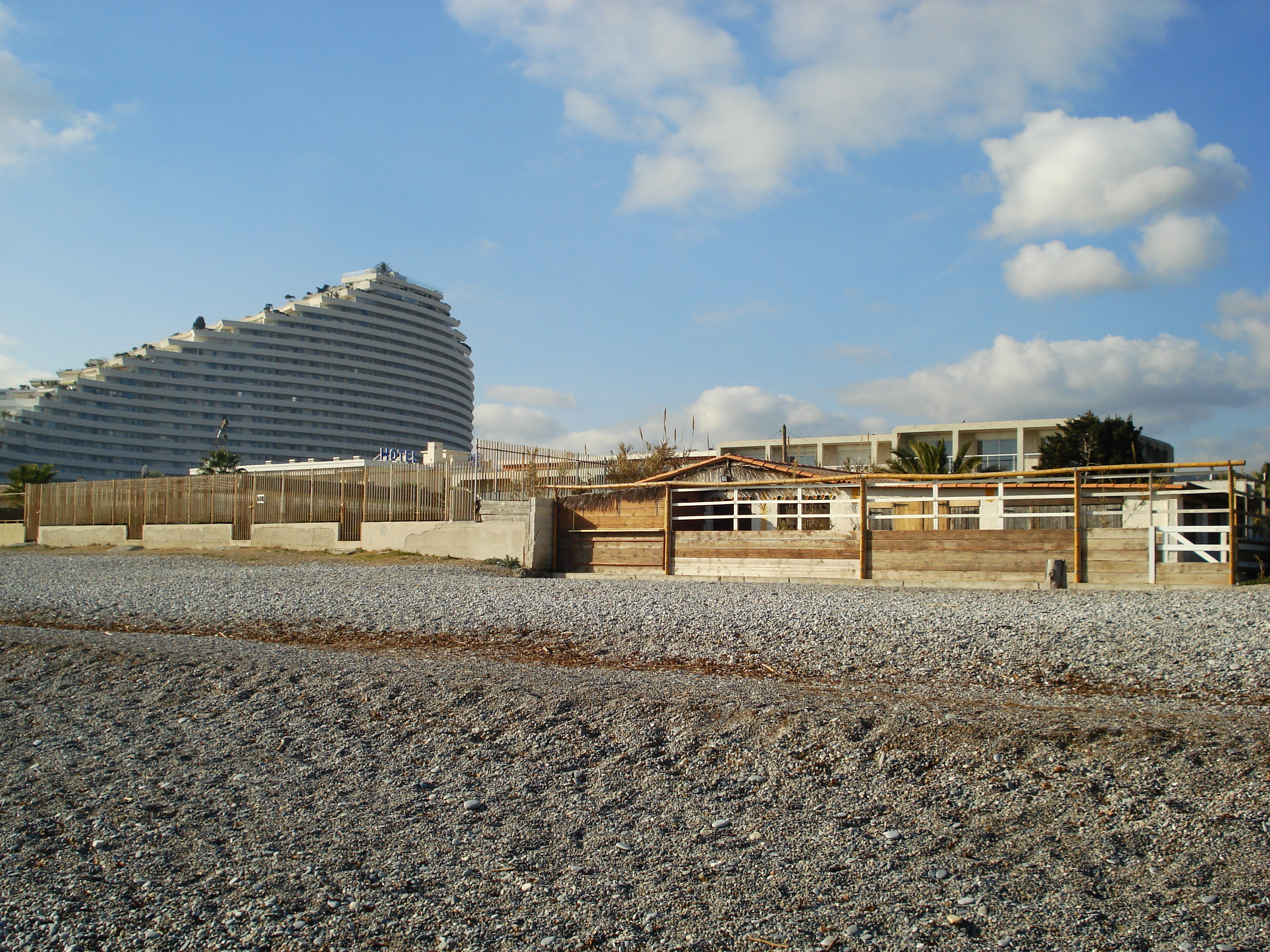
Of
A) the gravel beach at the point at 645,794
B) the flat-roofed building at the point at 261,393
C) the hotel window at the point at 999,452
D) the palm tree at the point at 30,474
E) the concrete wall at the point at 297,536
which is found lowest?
the gravel beach at the point at 645,794

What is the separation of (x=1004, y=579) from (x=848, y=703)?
34.6 feet

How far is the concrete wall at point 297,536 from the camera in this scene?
80.9 feet

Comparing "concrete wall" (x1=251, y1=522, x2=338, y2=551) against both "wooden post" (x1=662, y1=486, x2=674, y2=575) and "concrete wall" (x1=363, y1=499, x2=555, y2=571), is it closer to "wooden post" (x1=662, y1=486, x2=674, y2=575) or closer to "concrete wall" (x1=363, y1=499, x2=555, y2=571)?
"concrete wall" (x1=363, y1=499, x2=555, y2=571)

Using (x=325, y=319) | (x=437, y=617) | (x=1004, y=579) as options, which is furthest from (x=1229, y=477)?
(x=325, y=319)

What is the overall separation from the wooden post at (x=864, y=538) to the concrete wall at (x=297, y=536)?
14052 mm

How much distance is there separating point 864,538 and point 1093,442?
3180 centimetres

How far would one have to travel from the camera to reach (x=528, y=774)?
5.14m

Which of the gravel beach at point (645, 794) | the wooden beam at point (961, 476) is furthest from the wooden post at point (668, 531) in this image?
the gravel beach at point (645, 794)

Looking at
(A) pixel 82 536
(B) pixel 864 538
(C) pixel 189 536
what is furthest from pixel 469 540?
(A) pixel 82 536

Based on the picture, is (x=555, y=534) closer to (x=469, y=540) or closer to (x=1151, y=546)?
(x=469, y=540)

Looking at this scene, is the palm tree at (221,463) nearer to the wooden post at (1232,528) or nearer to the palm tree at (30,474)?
the palm tree at (30,474)

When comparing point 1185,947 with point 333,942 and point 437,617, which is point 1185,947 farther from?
point 437,617

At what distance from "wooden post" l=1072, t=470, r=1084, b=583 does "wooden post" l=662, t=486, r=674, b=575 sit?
769 cm

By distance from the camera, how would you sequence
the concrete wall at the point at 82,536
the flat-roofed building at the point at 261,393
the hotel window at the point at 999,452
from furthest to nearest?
1. the flat-roofed building at the point at 261,393
2. the hotel window at the point at 999,452
3. the concrete wall at the point at 82,536
